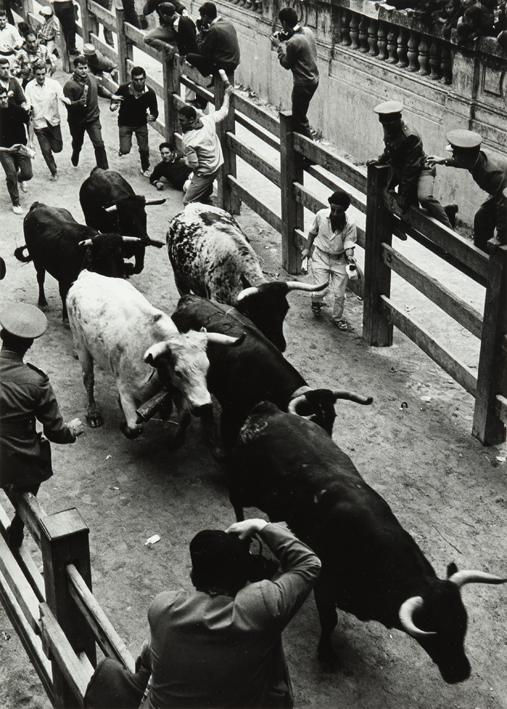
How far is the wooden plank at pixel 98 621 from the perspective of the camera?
4.92m

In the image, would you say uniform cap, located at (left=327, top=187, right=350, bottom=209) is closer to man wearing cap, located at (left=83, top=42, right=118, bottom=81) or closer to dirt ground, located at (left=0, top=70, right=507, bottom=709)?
dirt ground, located at (left=0, top=70, right=507, bottom=709)

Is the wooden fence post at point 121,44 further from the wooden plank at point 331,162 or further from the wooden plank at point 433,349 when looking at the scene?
the wooden plank at point 433,349

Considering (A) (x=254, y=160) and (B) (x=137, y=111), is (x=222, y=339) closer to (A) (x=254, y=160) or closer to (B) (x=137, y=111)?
(A) (x=254, y=160)

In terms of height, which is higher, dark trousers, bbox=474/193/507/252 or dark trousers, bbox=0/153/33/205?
dark trousers, bbox=474/193/507/252

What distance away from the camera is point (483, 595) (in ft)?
23.7

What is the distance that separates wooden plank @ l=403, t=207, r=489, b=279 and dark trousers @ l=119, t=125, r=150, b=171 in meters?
6.49

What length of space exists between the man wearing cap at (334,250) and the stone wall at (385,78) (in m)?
3.49

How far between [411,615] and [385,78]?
11.2 metres

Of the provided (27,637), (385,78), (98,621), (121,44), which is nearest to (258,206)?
(385,78)

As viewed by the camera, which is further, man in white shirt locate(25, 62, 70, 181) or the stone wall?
man in white shirt locate(25, 62, 70, 181)

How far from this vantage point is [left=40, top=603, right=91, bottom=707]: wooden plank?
522cm

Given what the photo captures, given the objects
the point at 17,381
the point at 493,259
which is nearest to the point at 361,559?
the point at 17,381

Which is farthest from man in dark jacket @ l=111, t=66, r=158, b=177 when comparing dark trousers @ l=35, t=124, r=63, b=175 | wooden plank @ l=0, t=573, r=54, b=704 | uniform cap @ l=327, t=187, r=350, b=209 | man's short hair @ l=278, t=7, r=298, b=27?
wooden plank @ l=0, t=573, r=54, b=704

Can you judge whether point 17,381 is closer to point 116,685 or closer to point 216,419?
point 116,685
